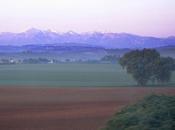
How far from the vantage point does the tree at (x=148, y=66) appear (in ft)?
214

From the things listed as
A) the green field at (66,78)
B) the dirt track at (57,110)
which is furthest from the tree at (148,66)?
the dirt track at (57,110)

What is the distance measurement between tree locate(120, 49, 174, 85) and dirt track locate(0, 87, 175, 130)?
10.6 meters

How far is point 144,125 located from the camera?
45.4ft

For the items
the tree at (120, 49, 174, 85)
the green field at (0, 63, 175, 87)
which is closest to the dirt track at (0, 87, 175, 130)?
the tree at (120, 49, 174, 85)

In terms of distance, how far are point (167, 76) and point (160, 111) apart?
5288 cm

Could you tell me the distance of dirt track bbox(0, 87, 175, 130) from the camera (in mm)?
29969

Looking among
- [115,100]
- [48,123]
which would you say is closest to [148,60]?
[115,100]

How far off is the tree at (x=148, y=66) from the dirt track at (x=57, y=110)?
10.6 metres

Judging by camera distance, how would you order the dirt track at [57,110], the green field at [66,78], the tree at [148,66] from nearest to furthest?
the dirt track at [57,110] < the tree at [148,66] < the green field at [66,78]

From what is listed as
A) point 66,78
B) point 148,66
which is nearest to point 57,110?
point 148,66

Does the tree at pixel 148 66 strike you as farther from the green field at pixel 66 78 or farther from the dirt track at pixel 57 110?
the dirt track at pixel 57 110

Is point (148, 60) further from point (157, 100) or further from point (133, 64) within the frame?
point (157, 100)

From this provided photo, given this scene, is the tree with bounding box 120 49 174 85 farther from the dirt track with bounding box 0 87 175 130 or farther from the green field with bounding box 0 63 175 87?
the dirt track with bounding box 0 87 175 130

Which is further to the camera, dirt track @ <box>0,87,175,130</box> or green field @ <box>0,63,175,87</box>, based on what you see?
green field @ <box>0,63,175,87</box>
